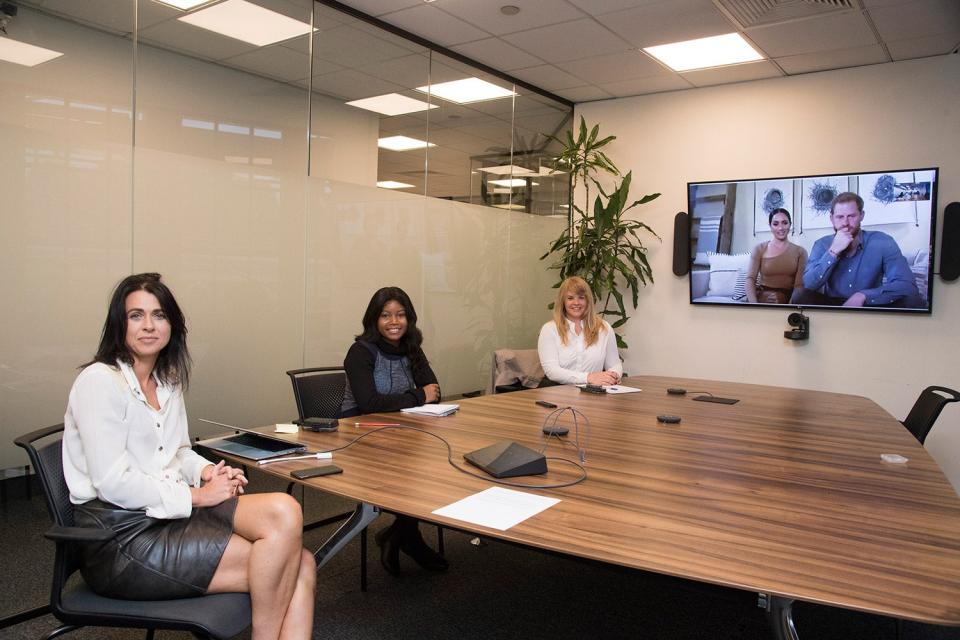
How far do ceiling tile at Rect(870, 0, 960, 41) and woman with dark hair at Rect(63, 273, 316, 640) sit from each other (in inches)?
174

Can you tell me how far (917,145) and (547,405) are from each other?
3.68 m

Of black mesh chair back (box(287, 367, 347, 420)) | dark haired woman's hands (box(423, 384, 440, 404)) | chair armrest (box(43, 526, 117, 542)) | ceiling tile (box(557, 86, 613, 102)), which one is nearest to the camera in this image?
chair armrest (box(43, 526, 117, 542))

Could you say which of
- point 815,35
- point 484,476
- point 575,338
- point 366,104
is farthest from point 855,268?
point 484,476

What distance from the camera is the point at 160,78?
3.37 meters

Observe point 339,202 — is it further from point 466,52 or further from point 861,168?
point 861,168

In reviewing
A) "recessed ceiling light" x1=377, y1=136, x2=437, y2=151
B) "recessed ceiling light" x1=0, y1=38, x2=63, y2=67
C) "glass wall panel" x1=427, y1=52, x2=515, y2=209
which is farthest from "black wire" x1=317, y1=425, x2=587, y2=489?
"glass wall panel" x1=427, y1=52, x2=515, y2=209

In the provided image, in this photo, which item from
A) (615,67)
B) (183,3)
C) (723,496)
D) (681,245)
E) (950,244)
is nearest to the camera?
(723,496)

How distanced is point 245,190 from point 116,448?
7.24 ft

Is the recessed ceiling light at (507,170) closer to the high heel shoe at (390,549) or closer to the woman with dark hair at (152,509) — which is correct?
the high heel shoe at (390,549)

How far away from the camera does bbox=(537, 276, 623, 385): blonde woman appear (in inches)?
180

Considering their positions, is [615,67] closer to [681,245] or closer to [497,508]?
[681,245]

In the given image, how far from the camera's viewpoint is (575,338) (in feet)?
15.2

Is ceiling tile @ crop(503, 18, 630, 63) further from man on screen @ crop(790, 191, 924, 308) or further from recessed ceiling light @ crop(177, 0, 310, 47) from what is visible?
man on screen @ crop(790, 191, 924, 308)

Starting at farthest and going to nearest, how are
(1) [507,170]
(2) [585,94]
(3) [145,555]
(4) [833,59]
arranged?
1. (2) [585,94]
2. (1) [507,170]
3. (4) [833,59]
4. (3) [145,555]
